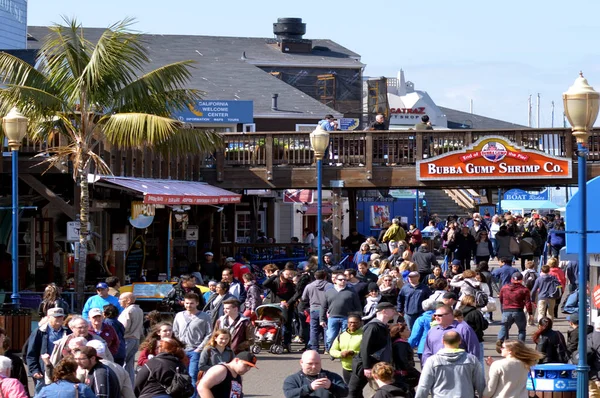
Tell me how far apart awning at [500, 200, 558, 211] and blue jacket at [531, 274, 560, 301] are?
2770 cm

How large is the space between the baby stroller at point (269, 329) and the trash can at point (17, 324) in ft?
11.8

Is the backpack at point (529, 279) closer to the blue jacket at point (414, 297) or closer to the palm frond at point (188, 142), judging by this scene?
the blue jacket at point (414, 297)

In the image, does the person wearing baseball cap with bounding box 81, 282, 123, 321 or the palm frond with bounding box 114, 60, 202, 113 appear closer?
the person wearing baseball cap with bounding box 81, 282, 123, 321

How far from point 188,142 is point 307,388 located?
12.8 meters

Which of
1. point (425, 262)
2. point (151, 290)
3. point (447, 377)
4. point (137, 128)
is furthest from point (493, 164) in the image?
point (447, 377)

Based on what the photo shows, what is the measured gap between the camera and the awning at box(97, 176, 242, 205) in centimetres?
2300

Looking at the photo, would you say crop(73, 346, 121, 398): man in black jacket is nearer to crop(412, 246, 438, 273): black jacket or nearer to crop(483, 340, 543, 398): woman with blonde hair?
crop(483, 340, 543, 398): woman with blonde hair

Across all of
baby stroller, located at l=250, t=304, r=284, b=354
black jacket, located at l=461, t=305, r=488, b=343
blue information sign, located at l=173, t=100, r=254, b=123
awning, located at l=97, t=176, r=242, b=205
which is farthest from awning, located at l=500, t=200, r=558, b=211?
black jacket, located at l=461, t=305, r=488, b=343

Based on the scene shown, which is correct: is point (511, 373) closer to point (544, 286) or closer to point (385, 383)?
point (385, 383)

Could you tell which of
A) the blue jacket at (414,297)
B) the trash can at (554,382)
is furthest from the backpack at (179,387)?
the blue jacket at (414,297)

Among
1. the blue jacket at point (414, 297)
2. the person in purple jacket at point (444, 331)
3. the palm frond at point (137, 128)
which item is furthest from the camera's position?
the palm frond at point (137, 128)

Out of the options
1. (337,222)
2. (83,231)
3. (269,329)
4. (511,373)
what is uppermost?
(337,222)

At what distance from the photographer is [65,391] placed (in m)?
8.75

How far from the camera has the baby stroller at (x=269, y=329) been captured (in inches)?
730
